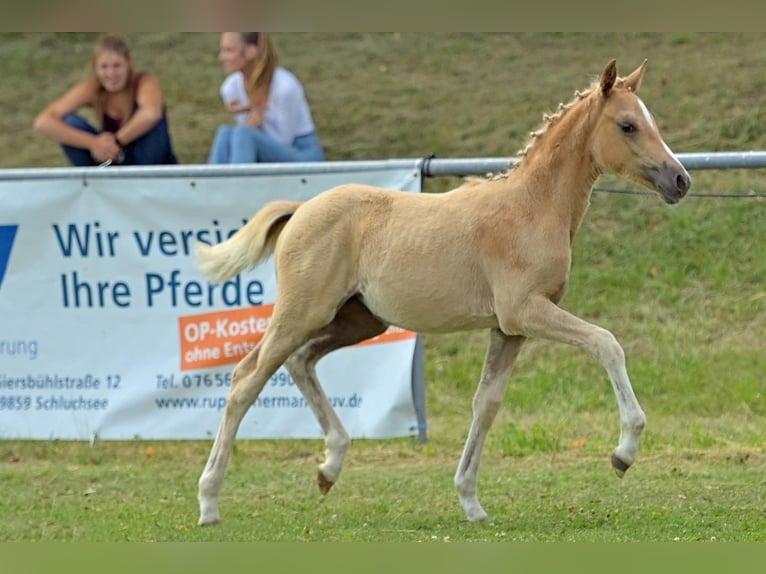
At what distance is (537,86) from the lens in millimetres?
14297

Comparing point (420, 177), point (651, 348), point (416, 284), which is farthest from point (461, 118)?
point (416, 284)

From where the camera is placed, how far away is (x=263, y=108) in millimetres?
10828

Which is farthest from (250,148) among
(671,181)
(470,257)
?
(671,181)

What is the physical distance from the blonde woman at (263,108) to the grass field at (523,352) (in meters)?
2.04

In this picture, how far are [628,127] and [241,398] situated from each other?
2.41 meters

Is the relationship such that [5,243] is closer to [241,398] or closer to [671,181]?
[241,398]

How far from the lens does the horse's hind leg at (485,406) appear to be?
23.9ft

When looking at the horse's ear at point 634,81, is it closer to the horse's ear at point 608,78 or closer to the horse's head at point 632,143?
the horse's head at point 632,143

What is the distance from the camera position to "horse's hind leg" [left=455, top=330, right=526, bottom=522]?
23.9 feet

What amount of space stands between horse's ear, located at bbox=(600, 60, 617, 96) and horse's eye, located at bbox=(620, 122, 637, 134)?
0.18 m

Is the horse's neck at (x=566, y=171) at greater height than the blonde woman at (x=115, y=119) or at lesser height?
greater

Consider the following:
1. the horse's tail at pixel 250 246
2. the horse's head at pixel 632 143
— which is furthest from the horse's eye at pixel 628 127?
the horse's tail at pixel 250 246

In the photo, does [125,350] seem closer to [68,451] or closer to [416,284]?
[68,451]

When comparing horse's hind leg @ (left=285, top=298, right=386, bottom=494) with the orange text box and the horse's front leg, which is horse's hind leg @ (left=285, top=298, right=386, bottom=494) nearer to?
the horse's front leg
